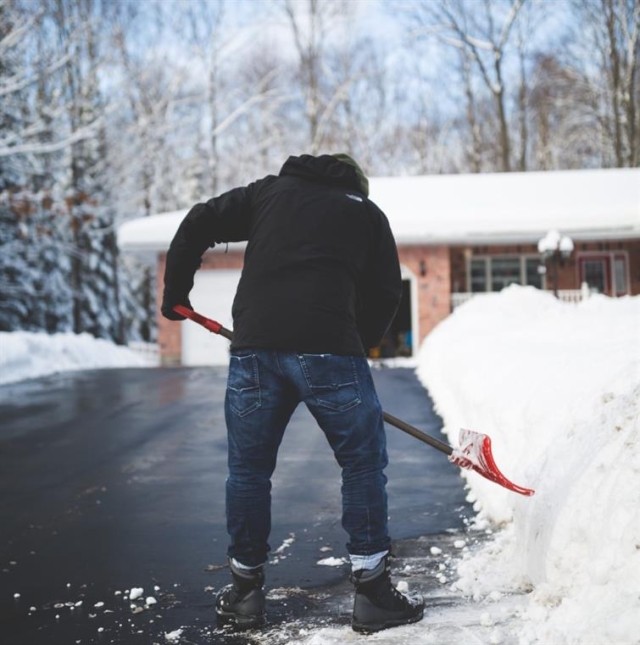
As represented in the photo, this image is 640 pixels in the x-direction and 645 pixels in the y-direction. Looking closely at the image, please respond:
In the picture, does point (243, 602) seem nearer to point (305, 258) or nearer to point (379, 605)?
point (379, 605)

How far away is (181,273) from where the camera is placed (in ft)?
9.85

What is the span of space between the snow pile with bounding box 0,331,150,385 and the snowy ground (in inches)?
331

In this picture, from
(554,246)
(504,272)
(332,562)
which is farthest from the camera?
(504,272)

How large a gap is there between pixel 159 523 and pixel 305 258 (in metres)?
2.08

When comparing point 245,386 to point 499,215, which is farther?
point 499,215

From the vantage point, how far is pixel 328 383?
8.63 ft

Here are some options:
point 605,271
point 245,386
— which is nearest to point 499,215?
point 605,271

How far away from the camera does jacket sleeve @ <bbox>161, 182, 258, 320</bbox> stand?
2896 mm

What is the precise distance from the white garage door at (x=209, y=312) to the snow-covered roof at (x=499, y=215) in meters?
1.33

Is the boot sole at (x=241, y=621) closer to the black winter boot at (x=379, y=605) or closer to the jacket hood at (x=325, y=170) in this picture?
the black winter boot at (x=379, y=605)

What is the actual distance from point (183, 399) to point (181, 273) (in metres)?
6.26

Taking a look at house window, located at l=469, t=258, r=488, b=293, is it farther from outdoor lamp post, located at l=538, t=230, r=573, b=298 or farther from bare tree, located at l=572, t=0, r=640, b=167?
bare tree, located at l=572, t=0, r=640, b=167

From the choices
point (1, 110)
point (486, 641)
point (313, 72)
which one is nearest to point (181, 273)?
point (486, 641)

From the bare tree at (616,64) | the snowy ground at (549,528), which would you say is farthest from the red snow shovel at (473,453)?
the bare tree at (616,64)
